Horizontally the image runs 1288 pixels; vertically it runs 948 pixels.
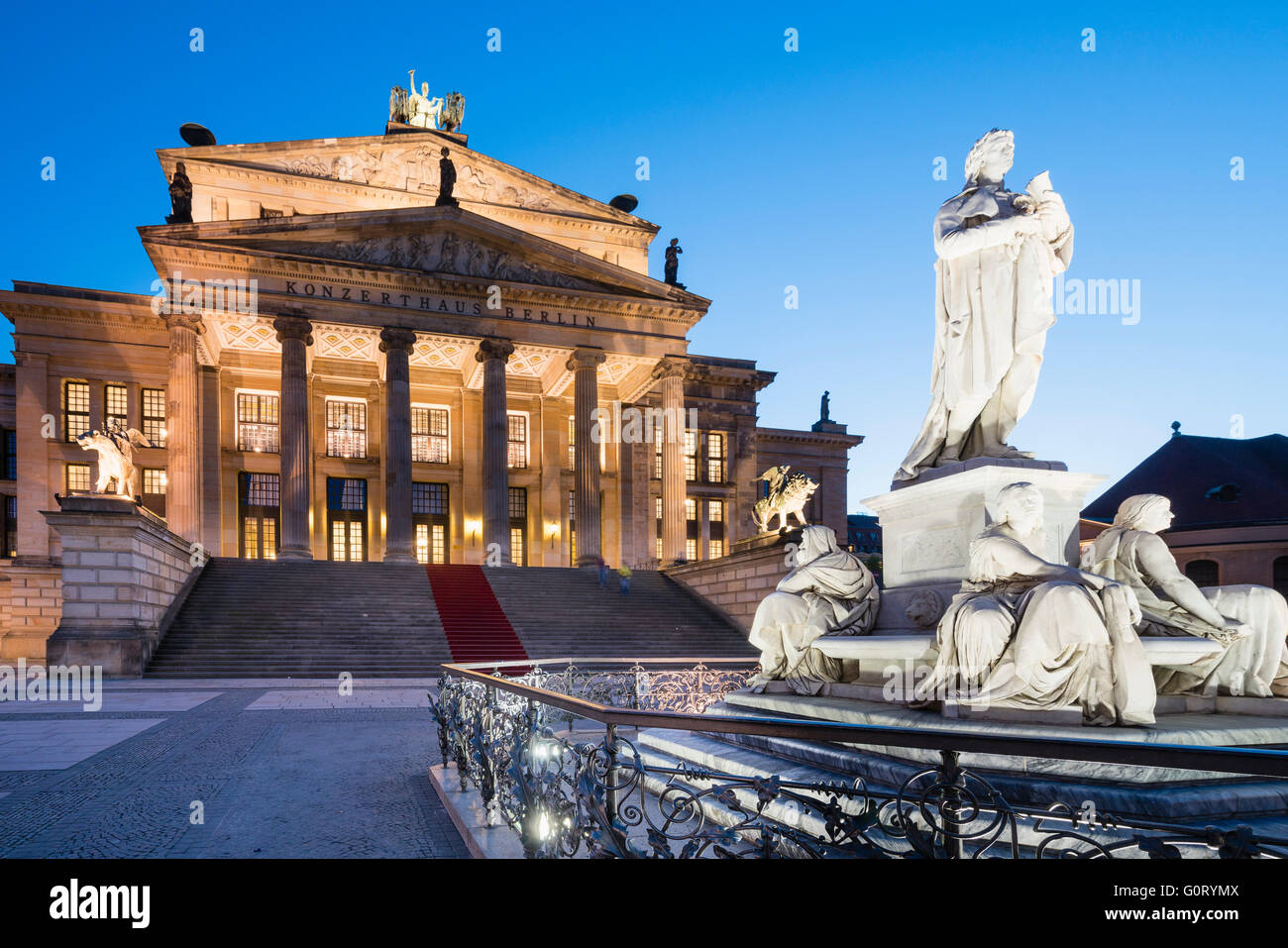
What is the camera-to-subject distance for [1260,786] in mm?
3912

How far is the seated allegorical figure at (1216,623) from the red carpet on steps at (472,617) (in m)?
18.0

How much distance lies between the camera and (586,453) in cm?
3459

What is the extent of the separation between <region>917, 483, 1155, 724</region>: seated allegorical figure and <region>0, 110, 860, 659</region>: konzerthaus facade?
94.4ft

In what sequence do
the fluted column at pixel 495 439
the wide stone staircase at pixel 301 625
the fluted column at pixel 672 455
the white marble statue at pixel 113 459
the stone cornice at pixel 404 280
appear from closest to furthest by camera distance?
1. the wide stone staircase at pixel 301 625
2. the white marble statue at pixel 113 459
3. the stone cornice at pixel 404 280
4. the fluted column at pixel 495 439
5. the fluted column at pixel 672 455

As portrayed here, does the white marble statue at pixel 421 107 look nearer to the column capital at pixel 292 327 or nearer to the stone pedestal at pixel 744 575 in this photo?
the column capital at pixel 292 327

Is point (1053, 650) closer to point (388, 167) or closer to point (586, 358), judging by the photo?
point (586, 358)

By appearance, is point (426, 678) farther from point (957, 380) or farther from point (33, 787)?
point (957, 380)

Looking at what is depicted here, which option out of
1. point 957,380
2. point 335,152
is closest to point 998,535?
point 957,380

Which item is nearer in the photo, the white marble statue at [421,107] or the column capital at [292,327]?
the column capital at [292,327]

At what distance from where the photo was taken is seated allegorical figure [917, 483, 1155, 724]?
14.5 ft

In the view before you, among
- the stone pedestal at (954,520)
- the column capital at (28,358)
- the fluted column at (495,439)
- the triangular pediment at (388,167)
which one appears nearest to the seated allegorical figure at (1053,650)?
the stone pedestal at (954,520)

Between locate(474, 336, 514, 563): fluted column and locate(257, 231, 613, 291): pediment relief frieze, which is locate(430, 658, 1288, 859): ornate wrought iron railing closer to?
locate(474, 336, 514, 563): fluted column

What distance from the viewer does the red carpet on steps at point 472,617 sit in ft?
74.6
